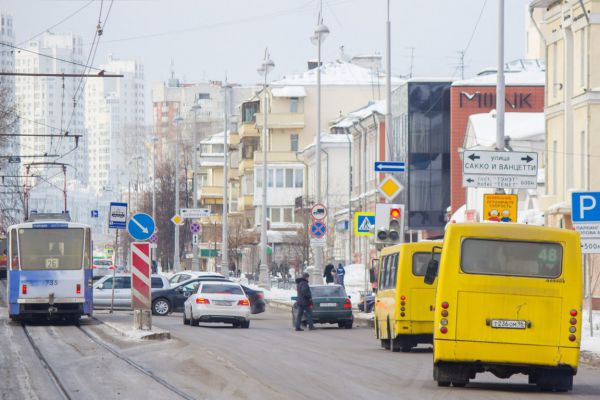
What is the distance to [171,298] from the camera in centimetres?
4741

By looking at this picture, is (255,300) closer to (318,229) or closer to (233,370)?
(318,229)

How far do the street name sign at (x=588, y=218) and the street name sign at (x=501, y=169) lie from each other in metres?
1.45

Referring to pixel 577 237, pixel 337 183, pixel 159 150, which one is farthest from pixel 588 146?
pixel 159 150

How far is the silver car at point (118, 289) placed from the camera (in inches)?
1919

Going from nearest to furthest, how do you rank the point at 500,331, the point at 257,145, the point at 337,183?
the point at 500,331 → the point at 337,183 → the point at 257,145

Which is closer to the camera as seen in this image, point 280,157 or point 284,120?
point 280,157

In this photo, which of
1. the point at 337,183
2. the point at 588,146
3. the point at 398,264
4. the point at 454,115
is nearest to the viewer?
the point at 398,264

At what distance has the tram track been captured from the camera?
17.0m

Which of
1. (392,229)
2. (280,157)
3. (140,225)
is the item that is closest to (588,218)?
(392,229)

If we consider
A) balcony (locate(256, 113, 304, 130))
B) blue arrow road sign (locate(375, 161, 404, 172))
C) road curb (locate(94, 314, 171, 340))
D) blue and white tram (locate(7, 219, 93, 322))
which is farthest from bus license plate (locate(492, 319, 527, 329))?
balcony (locate(256, 113, 304, 130))

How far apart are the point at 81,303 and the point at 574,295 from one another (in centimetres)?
1992

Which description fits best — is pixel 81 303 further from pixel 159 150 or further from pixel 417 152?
pixel 159 150

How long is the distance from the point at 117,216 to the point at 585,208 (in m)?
19.2

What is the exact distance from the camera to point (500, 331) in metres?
18.3
